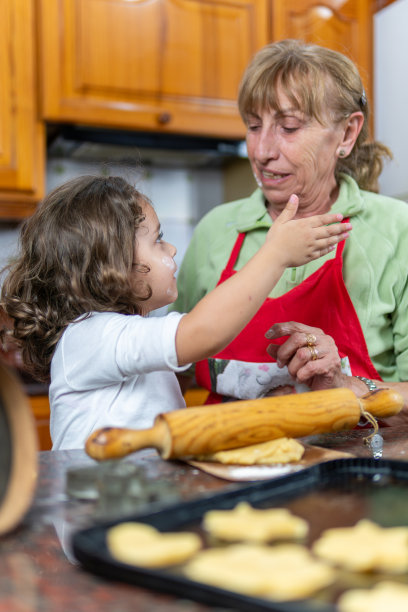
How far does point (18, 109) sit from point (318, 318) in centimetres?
144

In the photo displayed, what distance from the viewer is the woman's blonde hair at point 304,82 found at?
1329 millimetres

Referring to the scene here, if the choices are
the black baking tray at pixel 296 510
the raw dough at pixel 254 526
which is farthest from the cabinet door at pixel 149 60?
the raw dough at pixel 254 526

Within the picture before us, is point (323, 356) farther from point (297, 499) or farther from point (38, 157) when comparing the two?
point (38, 157)

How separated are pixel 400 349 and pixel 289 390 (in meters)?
0.26

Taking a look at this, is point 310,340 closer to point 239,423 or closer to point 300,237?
point 300,237

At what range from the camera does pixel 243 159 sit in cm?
283

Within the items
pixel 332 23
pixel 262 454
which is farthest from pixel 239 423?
pixel 332 23

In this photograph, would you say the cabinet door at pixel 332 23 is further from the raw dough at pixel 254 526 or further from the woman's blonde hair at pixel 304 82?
the raw dough at pixel 254 526

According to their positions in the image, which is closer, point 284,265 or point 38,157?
point 284,265

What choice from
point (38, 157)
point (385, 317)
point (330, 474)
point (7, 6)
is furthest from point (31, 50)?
point (330, 474)

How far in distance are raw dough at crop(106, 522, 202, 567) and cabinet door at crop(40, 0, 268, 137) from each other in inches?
80.6

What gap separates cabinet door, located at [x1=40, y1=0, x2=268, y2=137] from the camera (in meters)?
2.34

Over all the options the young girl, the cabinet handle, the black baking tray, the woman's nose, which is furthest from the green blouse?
the cabinet handle

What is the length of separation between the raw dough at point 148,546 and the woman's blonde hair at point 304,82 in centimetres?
102
